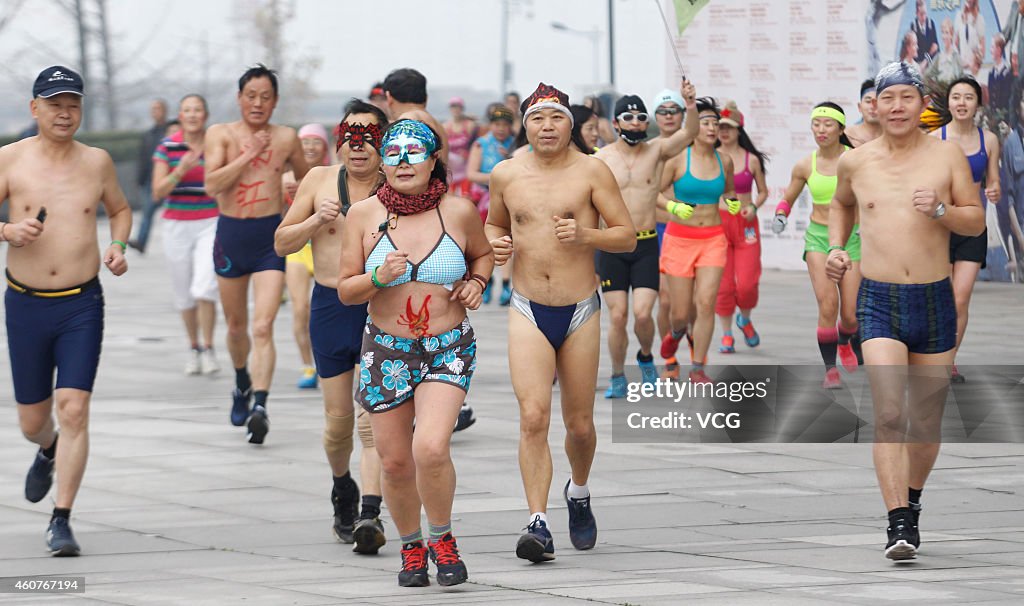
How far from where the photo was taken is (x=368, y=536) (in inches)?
296

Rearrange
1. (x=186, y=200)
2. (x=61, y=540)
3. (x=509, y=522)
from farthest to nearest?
(x=186, y=200) < (x=509, y=522) < (x=61, y=540)

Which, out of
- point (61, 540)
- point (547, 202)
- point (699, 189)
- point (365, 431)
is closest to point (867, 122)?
point (699, 189)

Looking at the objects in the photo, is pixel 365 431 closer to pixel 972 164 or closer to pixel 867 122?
pixel 972 164

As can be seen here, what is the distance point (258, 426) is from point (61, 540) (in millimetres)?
2917

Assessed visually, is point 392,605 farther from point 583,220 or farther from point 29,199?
point 29,199

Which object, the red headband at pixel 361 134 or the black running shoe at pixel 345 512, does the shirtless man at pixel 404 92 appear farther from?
the black running shoe at pixel 345 512

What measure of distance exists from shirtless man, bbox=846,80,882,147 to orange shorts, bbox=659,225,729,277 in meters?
1.30

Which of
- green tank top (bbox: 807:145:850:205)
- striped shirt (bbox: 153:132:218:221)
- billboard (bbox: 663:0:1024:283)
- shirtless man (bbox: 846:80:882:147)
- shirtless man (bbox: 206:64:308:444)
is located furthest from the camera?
billboard (bbox: 663:0:1024:283)

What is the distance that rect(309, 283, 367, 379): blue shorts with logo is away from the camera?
807 centimetres

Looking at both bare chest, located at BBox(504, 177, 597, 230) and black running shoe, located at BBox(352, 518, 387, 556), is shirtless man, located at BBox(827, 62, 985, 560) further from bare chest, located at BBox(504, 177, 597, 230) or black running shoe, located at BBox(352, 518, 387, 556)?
black running shoe, located at BBox(352, 518, 387, 556)

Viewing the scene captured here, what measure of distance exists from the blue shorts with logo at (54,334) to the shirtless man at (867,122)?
21.5 ft

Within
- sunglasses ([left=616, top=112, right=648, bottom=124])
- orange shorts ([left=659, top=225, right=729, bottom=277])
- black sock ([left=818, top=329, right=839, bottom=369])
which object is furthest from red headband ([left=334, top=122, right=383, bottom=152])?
black sock ([left=818, top=329, right=839, bottom=369])

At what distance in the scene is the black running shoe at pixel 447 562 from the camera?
267 inches

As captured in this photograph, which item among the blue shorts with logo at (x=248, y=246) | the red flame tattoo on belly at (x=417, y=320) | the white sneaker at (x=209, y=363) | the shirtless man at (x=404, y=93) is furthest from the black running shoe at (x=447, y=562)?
the white sneaker at (x=209, y=363)
